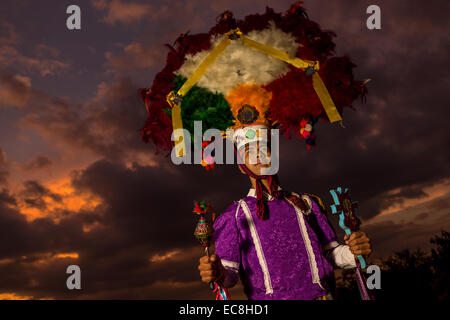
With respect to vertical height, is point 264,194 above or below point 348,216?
above

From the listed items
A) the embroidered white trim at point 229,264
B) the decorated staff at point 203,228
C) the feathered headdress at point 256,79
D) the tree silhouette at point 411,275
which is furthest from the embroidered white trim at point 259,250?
→ the tree silhouette at point 411,275

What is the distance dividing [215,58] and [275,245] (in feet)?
7.77

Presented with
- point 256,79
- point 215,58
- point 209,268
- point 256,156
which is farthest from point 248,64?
point 209,268

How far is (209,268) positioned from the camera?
12.7 feet

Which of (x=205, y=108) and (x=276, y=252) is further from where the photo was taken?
(x=205, y=108)

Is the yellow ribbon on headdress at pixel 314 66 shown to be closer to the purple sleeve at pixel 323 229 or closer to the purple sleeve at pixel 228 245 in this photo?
the purple sleeve at pixel 323 229

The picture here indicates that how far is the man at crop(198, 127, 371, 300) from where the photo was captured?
175 inches

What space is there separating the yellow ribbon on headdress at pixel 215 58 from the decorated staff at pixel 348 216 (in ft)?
3.16

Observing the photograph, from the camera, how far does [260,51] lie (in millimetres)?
5039

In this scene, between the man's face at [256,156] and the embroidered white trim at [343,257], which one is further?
the man's face at [256,156]

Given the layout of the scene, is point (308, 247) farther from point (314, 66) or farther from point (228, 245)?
point (314, 66)

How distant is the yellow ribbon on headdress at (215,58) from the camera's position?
491 cm

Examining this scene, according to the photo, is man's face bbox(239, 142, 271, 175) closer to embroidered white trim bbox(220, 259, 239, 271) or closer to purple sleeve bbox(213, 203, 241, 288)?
purple sleeve bbox(213, 203, 241, 288)
